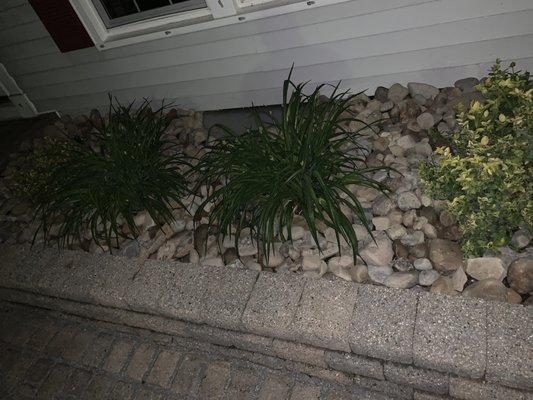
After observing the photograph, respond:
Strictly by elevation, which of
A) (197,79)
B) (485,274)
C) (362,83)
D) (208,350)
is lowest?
(208,350)

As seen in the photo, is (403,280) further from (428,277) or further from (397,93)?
(397,93)

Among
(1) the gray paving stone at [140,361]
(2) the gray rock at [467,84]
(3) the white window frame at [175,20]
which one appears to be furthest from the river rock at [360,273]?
(3) the white window frame at [175,20]

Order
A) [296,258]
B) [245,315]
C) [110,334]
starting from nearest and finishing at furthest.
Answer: [245,315] → [296,258] → [110,334]

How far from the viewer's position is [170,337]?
2.18 metres

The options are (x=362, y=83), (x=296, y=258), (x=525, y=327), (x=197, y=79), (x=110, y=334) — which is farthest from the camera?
(x=197, y=79)

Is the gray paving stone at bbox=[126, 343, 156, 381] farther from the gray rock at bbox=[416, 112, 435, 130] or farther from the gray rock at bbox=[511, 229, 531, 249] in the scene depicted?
the gray rock at bbox=[416, 112, 435, 130]

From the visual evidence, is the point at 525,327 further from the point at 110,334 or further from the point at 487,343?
the point at 110,334

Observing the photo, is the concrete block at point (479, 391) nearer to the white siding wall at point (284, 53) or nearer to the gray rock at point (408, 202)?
the gray rock at point (408, 202)

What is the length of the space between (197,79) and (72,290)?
1844mm

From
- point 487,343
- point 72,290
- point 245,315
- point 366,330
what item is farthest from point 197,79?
point 487,343

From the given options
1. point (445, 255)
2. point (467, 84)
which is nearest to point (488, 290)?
point (445, 255)

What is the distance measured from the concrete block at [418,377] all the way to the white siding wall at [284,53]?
190cm

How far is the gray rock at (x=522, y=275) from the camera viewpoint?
161 cm

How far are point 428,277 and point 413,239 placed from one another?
0.21 meters
